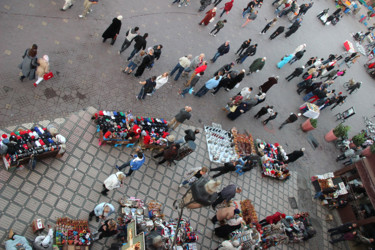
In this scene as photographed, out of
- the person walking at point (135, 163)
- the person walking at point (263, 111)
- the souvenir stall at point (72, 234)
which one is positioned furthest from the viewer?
the person walking at point (263, 111)

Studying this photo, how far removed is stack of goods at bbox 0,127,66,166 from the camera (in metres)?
9.02

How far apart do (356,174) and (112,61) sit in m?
13.6

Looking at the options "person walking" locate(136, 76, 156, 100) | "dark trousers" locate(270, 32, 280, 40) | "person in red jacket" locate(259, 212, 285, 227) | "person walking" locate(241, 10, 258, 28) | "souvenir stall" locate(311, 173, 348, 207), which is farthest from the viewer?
"dark trousers" locate(270, 32, 280, 40)

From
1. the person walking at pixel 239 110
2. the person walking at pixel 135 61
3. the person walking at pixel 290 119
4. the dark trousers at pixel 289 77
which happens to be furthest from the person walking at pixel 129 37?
the dark trousers at pixel 289 77

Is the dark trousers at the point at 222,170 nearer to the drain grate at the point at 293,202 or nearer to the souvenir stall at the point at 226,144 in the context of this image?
the souvenir stall at the point at 226,144

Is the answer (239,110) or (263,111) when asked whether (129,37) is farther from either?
(263,111)

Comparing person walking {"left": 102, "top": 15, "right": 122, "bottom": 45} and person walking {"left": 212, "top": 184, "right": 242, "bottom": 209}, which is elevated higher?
person walking {"left": 102, "top": 15, "right": 122, "bottom": 45}

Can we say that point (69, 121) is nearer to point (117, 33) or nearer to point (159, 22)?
point (117, 33)

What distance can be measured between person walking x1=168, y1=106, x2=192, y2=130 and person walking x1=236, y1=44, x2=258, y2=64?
24.7 ft

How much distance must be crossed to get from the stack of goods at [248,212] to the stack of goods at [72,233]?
6.43m

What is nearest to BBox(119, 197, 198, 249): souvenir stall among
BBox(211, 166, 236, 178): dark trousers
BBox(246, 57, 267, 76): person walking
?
BBox(211, 166, 236, 178): dark trousers

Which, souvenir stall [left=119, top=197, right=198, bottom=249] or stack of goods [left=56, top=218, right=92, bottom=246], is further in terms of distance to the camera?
souvenir stall [left=119, top=197, right=198, bottom=249]

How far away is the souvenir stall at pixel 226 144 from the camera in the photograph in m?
14.1

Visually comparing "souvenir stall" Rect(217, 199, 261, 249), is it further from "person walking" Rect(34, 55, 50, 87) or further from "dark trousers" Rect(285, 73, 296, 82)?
"dark trousers" Rect(285, 73, 296, 82)
